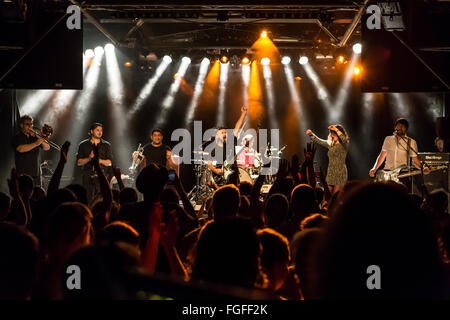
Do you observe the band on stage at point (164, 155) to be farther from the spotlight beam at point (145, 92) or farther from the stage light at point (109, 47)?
the spotlight beam at point (145, 92)

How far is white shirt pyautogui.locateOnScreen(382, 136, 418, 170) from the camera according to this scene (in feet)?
31.3

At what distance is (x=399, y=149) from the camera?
9570 millimetres

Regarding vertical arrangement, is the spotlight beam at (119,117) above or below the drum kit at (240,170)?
above

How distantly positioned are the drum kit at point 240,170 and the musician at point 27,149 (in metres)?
4.32

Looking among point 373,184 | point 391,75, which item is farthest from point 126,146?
point 373,184

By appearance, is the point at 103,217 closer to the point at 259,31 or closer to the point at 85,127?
the point at 259,31

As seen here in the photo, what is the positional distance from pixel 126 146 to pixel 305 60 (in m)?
5.96

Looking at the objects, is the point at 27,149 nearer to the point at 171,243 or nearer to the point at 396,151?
the point at 171,243

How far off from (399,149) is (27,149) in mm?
7152

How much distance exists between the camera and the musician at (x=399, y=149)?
935cm

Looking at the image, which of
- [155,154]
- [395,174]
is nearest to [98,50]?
[155,154]

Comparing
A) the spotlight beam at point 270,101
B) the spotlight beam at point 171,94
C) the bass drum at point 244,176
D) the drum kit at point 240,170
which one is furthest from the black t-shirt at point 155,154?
the spotlight beam at point 270,101

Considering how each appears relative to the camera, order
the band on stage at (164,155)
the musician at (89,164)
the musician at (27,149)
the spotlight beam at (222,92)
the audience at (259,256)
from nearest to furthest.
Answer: the audience at (259,256), the musician at (27,149), the band on stage at (164,155), the musician at (89,164), the spotlight beam at (222,92)

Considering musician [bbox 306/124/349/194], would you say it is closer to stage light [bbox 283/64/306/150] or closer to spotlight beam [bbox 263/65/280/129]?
stage light [bbox 283/64/306/150]
